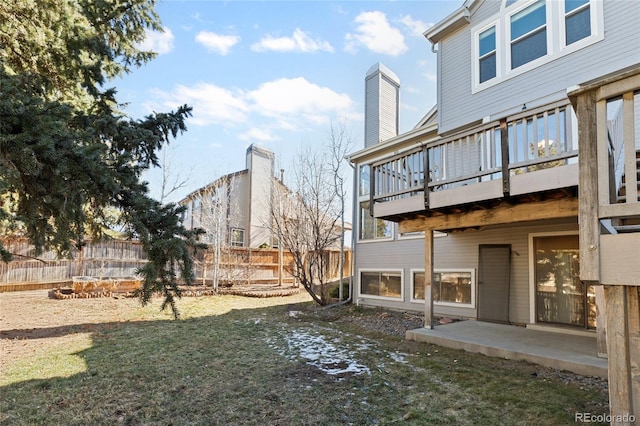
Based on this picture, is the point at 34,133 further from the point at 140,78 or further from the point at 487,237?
the point at 487,237

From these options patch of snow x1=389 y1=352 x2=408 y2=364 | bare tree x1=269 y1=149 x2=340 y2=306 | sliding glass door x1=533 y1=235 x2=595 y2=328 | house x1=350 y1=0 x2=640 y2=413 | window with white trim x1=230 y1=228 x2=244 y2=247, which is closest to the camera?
house x1=350 y1=0 x2=640 y2=413

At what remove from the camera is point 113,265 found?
12.4 m

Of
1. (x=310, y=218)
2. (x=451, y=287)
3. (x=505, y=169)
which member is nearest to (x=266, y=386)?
(x=505, y=169)

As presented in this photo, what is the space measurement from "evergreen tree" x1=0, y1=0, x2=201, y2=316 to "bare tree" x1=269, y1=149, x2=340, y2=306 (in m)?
5.74

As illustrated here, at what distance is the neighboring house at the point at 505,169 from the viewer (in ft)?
16.3

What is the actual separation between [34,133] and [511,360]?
630 centimetres

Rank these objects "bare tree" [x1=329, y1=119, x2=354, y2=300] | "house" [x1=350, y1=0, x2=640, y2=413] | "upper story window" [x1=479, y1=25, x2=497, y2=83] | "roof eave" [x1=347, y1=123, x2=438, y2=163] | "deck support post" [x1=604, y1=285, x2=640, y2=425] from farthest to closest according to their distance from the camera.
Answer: "bare tree" [x1=329, y1=119, x2=354, y2=300] → "roof eave" [x1=347, y1=123, x2=438, y2=163] → "upper story window" [x1=479, y1=25, x2=497, y2=83] → "house" [x1=350, y1=0, x2=640, y2=413] → "deck support post" [x1=604, y1=285, x2=640, y2=425]

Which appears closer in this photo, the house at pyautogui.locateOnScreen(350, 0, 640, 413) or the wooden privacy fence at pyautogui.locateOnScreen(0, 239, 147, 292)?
the house at pyautogui.locateOnScreen(350, 0, 640, 413)

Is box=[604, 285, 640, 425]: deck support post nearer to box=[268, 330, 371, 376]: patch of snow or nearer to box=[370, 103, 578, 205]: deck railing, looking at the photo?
box=[370, 103, 578, 205]: deck railing

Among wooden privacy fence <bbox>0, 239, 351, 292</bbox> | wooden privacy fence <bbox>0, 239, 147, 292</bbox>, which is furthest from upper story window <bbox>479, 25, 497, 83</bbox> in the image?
wooden privacy fence <bbox>0, 239, 147, 292</bbox>

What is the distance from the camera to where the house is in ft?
9.00

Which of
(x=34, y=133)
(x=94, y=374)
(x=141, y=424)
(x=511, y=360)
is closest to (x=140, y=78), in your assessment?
(x=34, y=133)

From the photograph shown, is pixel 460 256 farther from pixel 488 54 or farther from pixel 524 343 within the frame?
pixel 488 54

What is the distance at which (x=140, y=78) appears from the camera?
25.2ft
